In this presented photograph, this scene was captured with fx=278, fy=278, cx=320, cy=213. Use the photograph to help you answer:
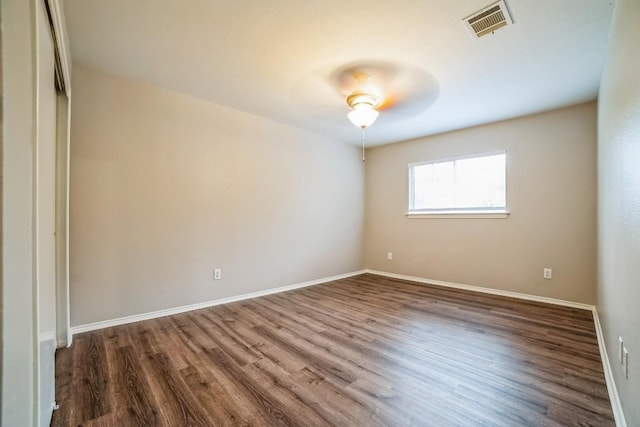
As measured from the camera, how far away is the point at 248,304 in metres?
3.30

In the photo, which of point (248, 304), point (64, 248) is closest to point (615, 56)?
point (248, 304)

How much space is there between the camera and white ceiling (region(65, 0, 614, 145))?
1771 millimetres

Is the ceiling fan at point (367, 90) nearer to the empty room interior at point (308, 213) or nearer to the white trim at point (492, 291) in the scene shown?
the empty room interior at point (308, 213)

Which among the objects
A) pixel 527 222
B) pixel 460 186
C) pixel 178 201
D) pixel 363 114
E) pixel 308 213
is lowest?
pixel 527 222

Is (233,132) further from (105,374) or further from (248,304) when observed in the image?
(105,374)

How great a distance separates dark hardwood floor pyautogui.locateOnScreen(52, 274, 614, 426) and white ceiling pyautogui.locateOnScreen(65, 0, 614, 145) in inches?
91.3

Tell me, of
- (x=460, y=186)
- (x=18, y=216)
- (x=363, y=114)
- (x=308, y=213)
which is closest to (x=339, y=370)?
(x=18, y=216)

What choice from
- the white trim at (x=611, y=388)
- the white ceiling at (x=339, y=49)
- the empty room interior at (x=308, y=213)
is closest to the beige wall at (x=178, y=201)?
the empty room interior at (x=308, y=213)

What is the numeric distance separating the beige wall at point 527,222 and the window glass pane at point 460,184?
0.13 m

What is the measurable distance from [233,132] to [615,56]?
11.0 feet

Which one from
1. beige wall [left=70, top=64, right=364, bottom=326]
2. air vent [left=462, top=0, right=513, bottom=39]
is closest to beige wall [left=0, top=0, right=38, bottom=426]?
beige wall [left=70, top=64, right=364, bottom=326]

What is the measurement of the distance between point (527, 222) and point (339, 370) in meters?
3.14

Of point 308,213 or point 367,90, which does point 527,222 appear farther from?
point 308,213

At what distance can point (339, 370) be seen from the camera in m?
1.87
